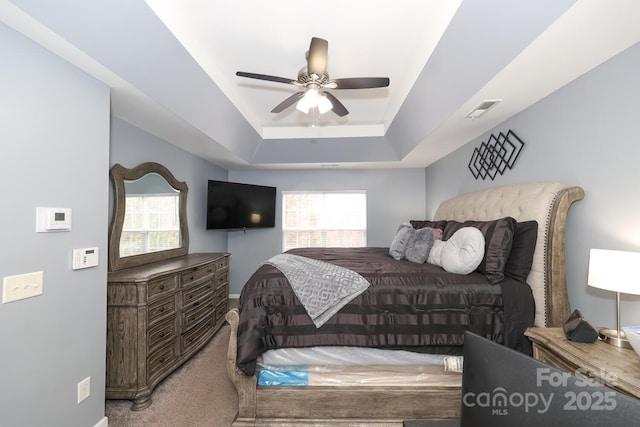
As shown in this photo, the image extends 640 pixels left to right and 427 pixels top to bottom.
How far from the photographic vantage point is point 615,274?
51.5 inches

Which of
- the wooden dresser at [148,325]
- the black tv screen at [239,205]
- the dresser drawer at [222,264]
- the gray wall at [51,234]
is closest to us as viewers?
the gray wall at [51,234]

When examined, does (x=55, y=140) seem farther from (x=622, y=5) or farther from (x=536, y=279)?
(x=536, y=279)

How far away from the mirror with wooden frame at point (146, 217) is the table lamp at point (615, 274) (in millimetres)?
3400

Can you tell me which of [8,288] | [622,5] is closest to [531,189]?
[622,5]

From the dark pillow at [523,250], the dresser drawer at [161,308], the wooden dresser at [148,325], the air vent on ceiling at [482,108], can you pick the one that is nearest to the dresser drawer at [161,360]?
the wooden dresser at [148,325]

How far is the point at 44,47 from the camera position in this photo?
1515 millimetres

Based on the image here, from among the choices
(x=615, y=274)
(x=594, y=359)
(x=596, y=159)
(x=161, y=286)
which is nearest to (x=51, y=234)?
(x=161, y=286)

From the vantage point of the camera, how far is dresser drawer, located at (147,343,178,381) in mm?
2203

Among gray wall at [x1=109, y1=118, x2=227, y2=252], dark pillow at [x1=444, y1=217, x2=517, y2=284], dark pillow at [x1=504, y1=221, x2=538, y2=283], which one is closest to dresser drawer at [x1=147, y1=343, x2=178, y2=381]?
gray wall at [x1=109, y1=118, x2=227, y2=252]

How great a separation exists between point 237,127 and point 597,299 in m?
3.68

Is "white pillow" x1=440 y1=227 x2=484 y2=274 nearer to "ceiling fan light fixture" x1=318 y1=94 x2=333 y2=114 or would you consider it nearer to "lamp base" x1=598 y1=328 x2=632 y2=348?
"lamp base" x1=598 y1=328 x2=632 y2=348

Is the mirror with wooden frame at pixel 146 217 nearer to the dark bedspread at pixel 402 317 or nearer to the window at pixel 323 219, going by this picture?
the dark bedspread at pixel 402 317

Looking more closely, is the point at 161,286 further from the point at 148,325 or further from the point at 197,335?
the point at 197,335

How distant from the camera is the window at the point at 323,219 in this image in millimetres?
5082
